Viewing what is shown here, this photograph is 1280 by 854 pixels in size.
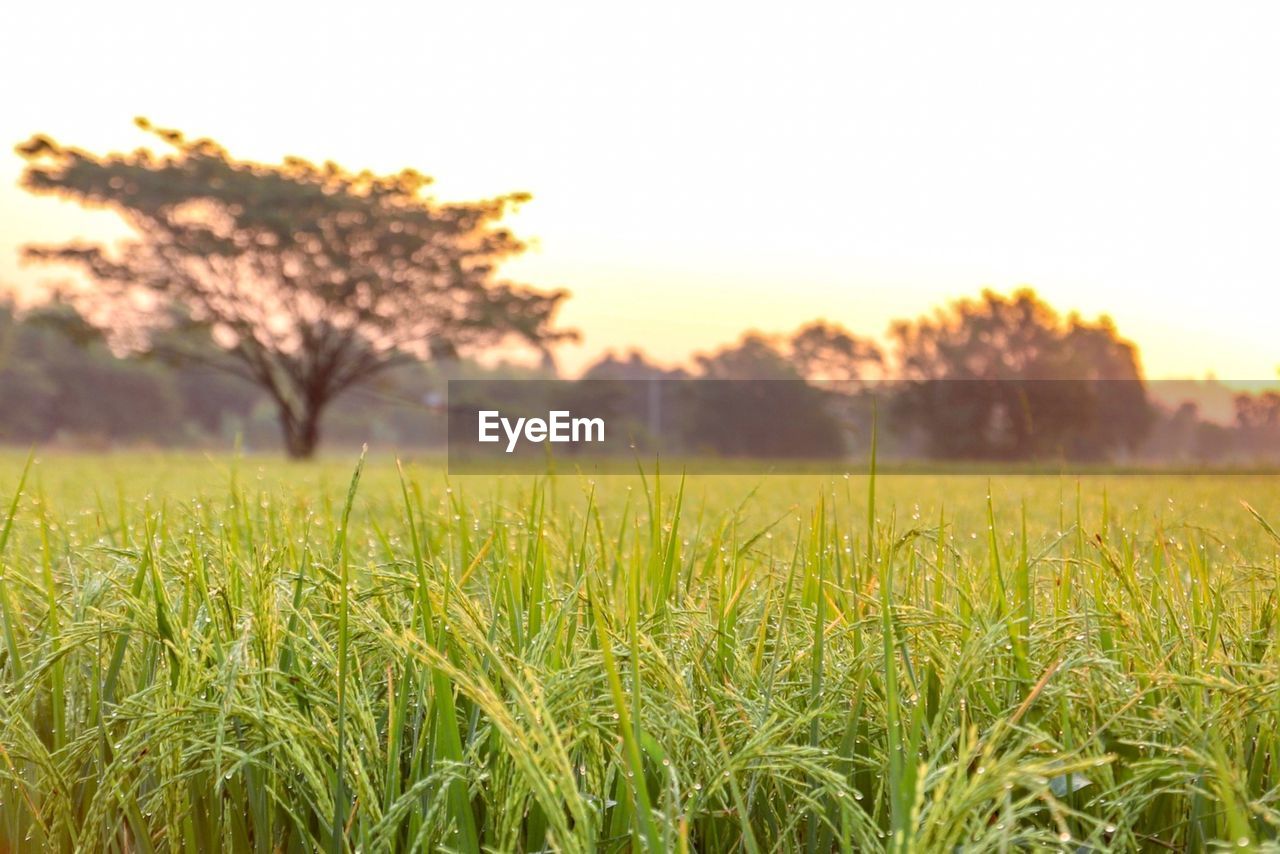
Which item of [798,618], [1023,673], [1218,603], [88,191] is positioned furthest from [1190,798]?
[88,191]

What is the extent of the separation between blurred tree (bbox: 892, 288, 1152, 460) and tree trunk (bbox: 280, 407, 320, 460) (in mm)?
20133

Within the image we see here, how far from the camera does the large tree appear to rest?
89.0 feet

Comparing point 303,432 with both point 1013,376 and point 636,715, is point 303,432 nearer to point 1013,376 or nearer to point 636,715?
point 1013,376

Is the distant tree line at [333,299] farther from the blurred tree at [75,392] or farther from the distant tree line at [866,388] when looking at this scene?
the blurred tree at [75,392]

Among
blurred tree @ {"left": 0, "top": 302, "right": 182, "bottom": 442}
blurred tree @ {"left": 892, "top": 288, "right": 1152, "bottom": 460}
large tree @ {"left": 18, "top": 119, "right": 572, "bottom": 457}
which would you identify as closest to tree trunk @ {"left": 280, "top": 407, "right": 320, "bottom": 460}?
large tree @ {"left": 18, "top": 119, "right": 572, "bottom": 457}

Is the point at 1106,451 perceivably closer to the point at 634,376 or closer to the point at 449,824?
the point at 634,376

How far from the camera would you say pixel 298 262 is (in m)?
28.0

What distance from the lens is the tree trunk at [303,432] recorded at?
94.2 ft

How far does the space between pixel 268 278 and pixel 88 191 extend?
5.04m

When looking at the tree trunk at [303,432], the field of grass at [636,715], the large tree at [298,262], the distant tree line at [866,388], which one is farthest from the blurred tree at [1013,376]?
the field of grass at [636,715]

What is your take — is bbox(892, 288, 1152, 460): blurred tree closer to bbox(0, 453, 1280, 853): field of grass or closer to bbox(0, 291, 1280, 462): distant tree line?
bbox(0, 291, 1280, 462): distant tree line

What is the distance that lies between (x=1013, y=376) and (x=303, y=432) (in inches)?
910

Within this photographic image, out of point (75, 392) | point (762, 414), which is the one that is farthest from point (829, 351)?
point (75, 392)

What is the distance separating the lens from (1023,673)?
151 centimetres
